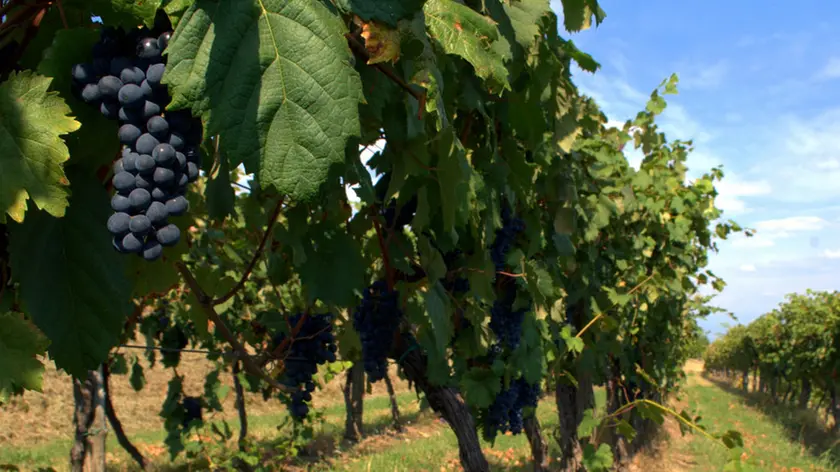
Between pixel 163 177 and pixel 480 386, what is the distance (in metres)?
2.70

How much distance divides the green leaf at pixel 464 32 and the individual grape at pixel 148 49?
0.49 metres

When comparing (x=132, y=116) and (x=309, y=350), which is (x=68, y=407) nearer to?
(x=309, y=350)

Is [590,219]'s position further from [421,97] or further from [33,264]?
[33,264]

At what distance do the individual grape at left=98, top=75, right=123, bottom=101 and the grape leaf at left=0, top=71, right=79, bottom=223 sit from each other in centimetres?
6

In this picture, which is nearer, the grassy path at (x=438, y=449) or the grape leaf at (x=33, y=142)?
the grape leaf at (x=33, y=142)

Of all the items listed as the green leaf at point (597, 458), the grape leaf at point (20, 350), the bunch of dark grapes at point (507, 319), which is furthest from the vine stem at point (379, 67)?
the green leaf at point (597, 458)

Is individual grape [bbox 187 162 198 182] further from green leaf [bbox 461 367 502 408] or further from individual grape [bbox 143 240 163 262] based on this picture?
green leaf [bbox 461 367 502 408]

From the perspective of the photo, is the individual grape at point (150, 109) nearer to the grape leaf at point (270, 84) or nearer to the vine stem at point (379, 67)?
the grape leaf at point (270, 84)

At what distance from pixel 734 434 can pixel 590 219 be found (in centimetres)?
231

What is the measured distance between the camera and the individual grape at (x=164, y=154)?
870 millimetres

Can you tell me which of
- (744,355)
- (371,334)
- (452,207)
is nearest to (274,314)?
(371,334)

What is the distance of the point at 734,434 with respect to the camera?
2652 millimetres

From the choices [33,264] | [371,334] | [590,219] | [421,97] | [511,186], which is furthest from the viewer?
[590,219]

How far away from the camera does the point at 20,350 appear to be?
3.12 ft
